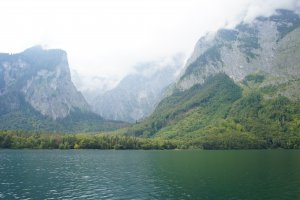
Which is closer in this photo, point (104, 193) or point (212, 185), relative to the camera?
point (104, 193)

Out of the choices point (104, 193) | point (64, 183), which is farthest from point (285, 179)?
point (64, 183)

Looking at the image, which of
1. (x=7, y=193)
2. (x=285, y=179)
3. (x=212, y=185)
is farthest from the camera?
(x=285, y=179)

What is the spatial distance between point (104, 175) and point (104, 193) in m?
31.1

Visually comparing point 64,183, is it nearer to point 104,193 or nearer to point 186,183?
point 104,193

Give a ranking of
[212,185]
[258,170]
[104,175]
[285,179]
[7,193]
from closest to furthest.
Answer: [7,193]
[212,185]
[285,179]
[104,175]
[258,170]

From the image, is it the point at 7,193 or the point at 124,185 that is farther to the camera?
the point at 124,185

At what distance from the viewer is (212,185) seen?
8919 cm

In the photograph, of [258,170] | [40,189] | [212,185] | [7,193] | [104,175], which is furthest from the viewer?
[258,170]

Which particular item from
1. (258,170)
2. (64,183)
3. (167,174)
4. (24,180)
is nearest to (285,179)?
(258,170)

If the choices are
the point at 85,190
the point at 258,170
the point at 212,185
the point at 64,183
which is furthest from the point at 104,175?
the point at 258,170

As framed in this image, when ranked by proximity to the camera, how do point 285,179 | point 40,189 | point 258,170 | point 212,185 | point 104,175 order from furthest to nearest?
point 258,170, point 104,175, point 285,179, point 212,185, point 40,189

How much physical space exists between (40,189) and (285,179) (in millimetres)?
65865

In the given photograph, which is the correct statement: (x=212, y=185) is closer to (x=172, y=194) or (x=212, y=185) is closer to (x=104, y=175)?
(x=172, y=194)

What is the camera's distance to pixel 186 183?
93.0 m
